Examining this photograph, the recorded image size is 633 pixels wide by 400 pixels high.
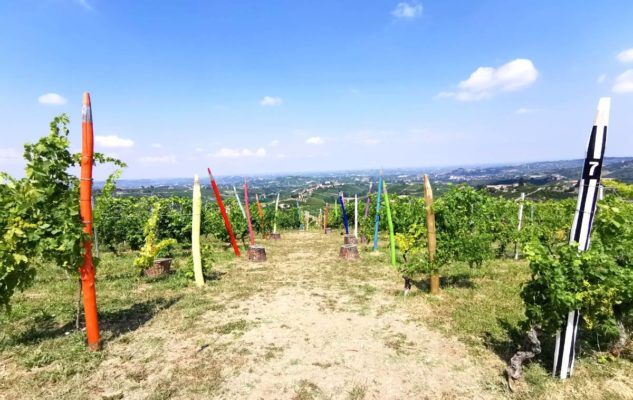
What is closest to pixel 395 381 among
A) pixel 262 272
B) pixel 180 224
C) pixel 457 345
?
pixel 457 345

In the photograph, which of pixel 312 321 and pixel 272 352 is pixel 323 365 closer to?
pixel 272 352

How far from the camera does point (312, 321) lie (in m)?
8.30

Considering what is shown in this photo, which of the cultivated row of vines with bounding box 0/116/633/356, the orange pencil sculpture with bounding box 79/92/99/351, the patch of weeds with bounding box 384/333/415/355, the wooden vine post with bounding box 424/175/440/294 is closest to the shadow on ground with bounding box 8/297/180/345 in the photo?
the cultivated row of vines with bounding box 0/116/633/356

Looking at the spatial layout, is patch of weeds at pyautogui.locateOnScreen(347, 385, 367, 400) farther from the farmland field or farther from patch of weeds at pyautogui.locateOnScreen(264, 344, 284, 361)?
patch of weeds at pyautogui.locateOnScreen(264, 344, 284, 361)

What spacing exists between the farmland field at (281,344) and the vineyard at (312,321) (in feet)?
0.11

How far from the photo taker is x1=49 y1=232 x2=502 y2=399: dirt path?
5363 mm

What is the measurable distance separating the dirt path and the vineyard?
3cm

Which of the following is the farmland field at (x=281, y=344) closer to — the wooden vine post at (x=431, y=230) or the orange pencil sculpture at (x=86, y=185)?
the wooden vine post at (x=431, y=230)

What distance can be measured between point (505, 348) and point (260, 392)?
4873mm

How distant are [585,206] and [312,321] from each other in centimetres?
615

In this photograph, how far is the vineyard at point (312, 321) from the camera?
17.1 feet

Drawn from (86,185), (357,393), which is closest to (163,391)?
(357,393)

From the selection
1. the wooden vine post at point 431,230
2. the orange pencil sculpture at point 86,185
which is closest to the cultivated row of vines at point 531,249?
the orange pencil sculpture at point 86,185

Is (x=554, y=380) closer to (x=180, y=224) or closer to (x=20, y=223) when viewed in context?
(x=20, y=223)
